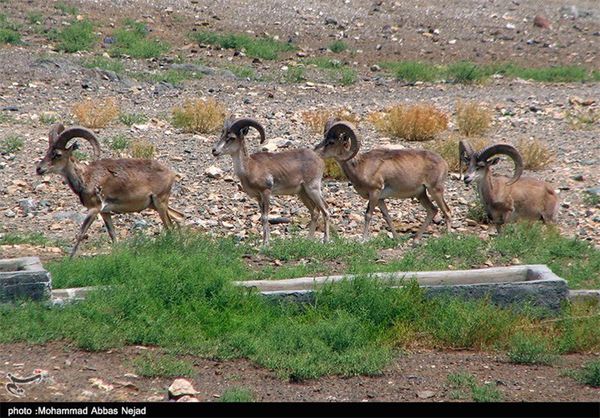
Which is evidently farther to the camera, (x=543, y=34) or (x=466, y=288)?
(x=543, y=34)

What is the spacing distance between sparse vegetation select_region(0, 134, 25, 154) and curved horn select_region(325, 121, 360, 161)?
5.15m

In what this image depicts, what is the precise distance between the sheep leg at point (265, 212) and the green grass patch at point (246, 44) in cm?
1376

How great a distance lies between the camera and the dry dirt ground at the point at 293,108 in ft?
33.1

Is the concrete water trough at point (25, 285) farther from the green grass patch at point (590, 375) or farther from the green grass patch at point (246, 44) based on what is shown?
the green grass patch at point (246, 44)

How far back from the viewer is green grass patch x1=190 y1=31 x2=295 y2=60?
29953mm

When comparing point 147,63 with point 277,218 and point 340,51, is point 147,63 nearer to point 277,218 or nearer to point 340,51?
point 340,51

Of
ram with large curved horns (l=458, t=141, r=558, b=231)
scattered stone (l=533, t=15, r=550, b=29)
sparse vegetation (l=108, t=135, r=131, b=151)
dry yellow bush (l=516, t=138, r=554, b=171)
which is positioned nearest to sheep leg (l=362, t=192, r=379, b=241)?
ram with large curved horns (l=458, t=141, r=558, b=231)

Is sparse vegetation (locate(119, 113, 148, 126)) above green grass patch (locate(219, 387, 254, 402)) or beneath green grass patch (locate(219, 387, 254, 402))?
above

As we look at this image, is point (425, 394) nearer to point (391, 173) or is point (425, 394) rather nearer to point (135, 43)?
point (391, 173)

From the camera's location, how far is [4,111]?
73.3ft

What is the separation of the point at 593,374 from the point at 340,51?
856 inches

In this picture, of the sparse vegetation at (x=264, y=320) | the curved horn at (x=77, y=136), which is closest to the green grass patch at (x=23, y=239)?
the curved horn at (x=77, y=136)

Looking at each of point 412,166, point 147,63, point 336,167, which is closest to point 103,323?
point 412,166

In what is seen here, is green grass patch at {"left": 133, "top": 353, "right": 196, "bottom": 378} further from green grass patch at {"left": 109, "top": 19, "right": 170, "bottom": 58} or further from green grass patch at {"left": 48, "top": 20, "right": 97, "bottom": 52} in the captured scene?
green grass patch at {"left": 109, "top": 19, "right": 170, "bottom": 58}
